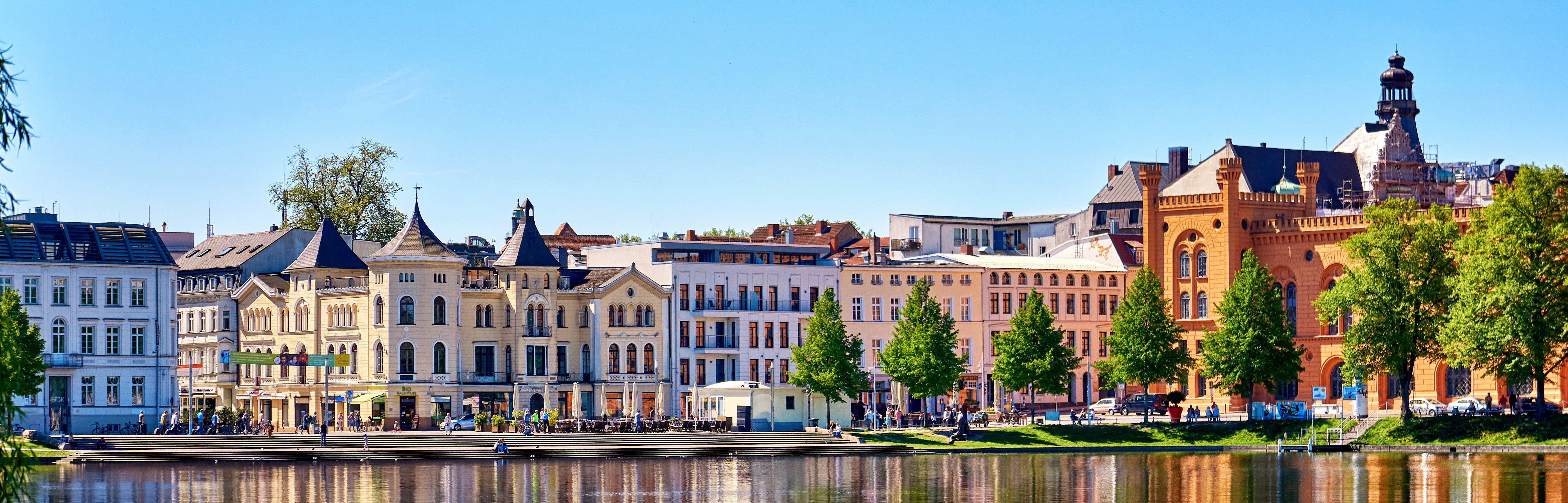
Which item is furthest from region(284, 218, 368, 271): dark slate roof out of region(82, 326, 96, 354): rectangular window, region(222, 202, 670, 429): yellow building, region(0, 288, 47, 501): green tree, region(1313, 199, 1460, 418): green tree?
region(0, 288, 47, 501): green tree

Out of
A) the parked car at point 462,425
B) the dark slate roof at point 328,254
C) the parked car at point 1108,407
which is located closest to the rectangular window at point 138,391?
the dark slate roof at point 328,254

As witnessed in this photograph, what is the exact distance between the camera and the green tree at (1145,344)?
101812mm

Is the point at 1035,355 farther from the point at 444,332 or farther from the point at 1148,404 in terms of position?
the point at 444,332

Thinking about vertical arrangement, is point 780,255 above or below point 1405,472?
above

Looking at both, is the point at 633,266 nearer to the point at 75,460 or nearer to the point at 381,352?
the point at 381,352

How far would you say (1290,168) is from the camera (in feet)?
431

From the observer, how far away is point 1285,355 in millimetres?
99250

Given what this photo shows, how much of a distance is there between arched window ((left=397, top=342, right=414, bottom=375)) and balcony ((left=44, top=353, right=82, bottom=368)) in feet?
52.7

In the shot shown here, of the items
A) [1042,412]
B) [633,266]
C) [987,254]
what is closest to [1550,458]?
[1042,412]

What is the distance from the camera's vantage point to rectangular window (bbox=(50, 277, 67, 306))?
99.9m

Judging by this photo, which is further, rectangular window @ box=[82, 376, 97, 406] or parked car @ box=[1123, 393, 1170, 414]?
parked car @ box=[1123, 393, 1170, 414]

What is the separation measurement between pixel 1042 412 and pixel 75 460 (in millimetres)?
56202

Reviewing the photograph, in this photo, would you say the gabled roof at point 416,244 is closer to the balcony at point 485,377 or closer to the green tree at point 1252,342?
the balcony at point 485,377

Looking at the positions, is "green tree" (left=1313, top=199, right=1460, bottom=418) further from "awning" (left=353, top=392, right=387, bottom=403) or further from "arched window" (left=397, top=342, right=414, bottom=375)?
"awning" (left=353, top=392, right=387, bottom=403)
